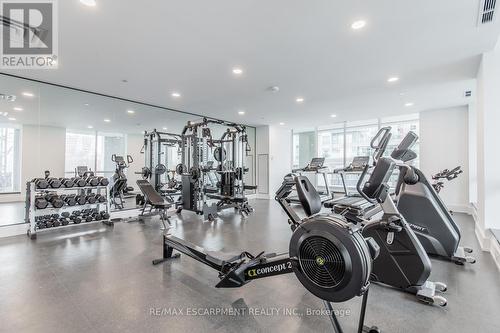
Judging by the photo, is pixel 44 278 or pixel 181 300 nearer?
pixel 181 300

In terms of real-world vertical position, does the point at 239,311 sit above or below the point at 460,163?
below

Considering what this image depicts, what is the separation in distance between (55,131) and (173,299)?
5994 mm

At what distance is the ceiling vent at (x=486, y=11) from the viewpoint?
99.4 inches

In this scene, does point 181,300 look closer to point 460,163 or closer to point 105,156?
point 105,156

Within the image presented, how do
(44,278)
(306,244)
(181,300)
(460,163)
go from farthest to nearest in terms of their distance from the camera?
(460,163) < (44,278) < (181,300) < (306,244)

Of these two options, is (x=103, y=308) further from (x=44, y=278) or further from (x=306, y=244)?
(x=306, y=244)

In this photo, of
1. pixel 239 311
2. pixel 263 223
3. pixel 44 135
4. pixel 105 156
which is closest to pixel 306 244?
pixel 239 311

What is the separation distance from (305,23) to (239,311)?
3.25 metres

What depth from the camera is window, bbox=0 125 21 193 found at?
5484 mm

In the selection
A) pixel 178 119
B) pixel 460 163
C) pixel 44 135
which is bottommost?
pixel 460 163

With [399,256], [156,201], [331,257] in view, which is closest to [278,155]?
[156,201]

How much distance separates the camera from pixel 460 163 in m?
6.46

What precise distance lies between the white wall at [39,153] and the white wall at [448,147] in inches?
400

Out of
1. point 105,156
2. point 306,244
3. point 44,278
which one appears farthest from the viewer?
point 105,156
